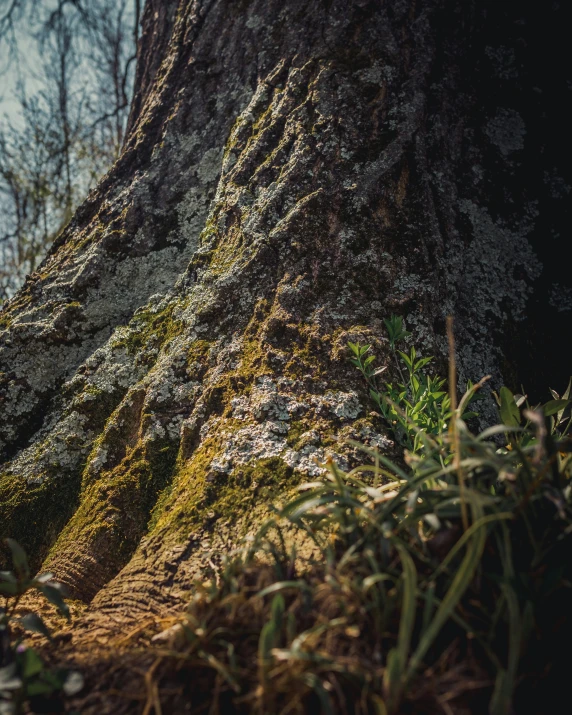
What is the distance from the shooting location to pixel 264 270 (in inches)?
73.0

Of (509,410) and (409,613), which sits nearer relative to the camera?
(409,613)

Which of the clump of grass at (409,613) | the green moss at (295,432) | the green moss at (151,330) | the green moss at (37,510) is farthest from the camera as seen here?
the green moss at (151,330)

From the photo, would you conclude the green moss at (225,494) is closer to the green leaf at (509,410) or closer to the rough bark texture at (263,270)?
the rough bark texture at (263,270)

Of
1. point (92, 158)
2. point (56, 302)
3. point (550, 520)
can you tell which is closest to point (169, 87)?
point (56, 302)

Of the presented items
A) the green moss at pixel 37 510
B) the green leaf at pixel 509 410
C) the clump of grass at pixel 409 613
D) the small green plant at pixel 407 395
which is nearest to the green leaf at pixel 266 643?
the clump of grass at pixel 409 613

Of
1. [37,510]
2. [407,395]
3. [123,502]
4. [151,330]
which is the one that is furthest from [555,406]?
[37,510]

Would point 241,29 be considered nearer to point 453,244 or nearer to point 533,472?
point 453,244

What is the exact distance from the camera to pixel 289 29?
240 cm

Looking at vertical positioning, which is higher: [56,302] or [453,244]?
[56,302]

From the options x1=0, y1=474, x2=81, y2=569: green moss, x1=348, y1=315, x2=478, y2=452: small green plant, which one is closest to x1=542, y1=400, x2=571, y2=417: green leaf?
x1=348, y1=315, x2=478, y2=452: small green plant

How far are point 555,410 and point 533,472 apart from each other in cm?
39

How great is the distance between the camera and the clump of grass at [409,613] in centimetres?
74

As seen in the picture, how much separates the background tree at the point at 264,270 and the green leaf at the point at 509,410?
0.39 metres

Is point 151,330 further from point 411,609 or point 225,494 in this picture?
point 411,609
